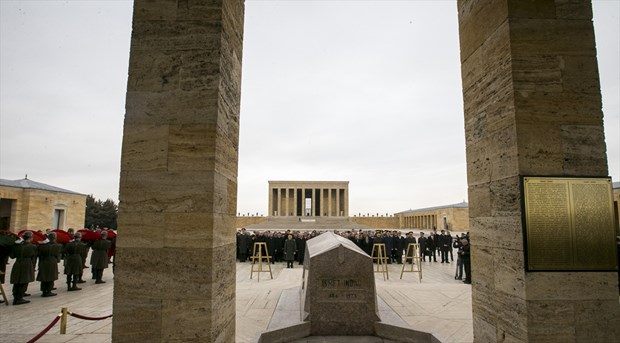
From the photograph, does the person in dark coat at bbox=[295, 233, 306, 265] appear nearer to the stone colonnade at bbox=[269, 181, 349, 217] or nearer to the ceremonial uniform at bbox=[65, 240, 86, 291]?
the ceremonial uniform at bbox=[65, 240, 86, 291]

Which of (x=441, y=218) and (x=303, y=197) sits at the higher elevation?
(x=303, y=197)

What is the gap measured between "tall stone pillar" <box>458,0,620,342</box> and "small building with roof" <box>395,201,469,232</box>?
92.4 feet

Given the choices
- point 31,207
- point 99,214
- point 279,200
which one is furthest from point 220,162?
point 279,200

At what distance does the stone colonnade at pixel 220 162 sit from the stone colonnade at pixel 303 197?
2107 inches

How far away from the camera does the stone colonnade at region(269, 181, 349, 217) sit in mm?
57375

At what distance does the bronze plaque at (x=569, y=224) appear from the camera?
3.44 meters

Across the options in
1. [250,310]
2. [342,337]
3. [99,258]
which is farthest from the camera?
[99,258]

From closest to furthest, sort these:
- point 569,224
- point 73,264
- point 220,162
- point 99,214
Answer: point 569,224
point 220,162
point 73,264
point 99,214

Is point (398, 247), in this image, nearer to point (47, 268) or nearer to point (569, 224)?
point (47, 268)

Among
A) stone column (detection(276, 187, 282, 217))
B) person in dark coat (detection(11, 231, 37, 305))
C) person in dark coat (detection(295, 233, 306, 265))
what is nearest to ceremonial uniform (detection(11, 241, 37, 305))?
person in dark coat (detection(11, 231, 37, 305))

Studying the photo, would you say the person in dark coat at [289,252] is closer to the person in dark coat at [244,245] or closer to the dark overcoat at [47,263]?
the person in dark coat at [244,245]

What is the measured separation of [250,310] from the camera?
723 centimetres

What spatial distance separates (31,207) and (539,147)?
3135 centimetres

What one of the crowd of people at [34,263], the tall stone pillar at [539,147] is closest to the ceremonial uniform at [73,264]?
the crowd of people at [34,263]
